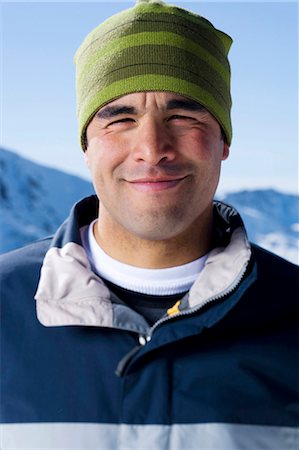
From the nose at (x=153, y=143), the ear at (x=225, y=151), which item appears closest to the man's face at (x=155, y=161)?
the nose at (x=153, y=143)

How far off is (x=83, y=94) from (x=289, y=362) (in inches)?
37.0

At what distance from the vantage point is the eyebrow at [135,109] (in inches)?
65.6

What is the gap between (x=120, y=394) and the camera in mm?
1562

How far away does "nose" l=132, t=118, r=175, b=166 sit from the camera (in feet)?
5.26

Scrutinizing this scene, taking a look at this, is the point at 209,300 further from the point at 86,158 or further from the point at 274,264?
the point at 86,158

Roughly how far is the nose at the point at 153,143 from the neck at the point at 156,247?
0.25 metres

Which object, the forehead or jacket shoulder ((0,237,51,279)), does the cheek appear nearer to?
the forehead

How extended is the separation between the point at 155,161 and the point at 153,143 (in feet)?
0.16

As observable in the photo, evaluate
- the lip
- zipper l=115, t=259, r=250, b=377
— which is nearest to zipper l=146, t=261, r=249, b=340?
zipper l=115, t=259, r=250, b=377

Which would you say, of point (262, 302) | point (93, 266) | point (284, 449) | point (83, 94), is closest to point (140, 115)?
point (83, 94)

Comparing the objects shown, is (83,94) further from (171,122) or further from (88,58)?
(171,122)

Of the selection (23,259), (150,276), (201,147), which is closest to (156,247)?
(150,276)

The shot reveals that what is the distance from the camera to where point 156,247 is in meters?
1.76

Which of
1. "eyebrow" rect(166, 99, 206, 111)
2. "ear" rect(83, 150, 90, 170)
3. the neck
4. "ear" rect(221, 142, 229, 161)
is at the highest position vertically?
"eyebrow" rect(166, 99, 206, 111)
